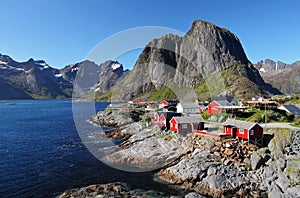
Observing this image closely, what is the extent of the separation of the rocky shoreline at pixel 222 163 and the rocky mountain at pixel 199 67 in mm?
84895

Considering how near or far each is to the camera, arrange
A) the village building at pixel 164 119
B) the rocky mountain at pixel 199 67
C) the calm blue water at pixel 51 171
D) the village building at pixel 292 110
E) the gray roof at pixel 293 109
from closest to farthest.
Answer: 1. the calm blue water at pixel 51 171
2. the village building at pixel 164 119
3. the village building at pixel 292 110
4. the gray roof at pixel 293 109
5. the rocky mountain at pixel 199 67

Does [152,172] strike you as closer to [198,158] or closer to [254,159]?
[198,158]

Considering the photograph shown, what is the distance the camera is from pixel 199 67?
531ft

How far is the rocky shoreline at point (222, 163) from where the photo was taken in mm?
24500

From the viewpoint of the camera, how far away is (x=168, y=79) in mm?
186750

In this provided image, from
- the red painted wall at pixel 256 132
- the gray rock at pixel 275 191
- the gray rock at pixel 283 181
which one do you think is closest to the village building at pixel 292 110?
the red painted wall at pixel 256 132

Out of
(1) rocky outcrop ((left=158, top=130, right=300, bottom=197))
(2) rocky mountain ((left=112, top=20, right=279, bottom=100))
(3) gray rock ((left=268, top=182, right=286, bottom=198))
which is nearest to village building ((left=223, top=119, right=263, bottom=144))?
(1) rocky outcrop ((left=158, top=130, right=300, bottom=197))

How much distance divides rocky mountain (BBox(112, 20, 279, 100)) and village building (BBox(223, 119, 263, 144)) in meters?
82.7

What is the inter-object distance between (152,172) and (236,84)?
94.0 meters

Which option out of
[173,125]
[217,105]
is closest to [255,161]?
[173,125]

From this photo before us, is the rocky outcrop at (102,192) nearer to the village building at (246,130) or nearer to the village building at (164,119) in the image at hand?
the village building at (246,130)

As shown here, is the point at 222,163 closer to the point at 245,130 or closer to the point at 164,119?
the point at 245,130

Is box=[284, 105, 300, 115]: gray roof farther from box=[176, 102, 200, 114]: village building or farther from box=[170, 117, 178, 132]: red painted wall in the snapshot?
box=[170, 117, 178, 132]: red painted wall

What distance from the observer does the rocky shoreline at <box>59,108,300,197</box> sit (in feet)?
80.4
